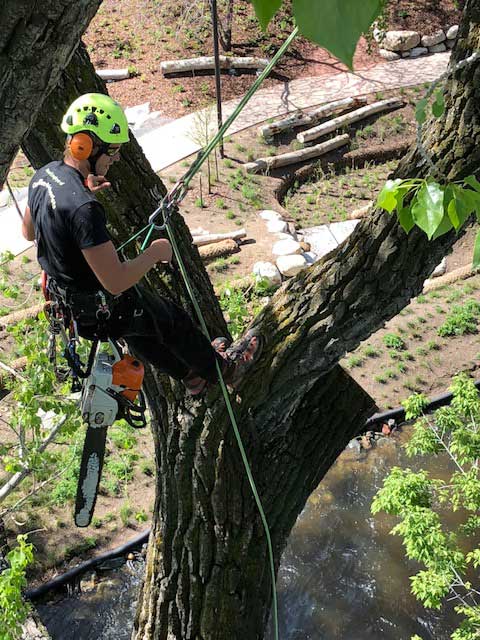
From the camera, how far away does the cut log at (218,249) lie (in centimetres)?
931

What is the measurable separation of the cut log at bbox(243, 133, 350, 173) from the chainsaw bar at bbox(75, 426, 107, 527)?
8077 mm

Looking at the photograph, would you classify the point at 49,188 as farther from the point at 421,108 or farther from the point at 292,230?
the point at 292,230

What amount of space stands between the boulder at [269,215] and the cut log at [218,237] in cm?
62

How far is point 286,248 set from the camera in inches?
372

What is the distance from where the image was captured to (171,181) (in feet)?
35.0

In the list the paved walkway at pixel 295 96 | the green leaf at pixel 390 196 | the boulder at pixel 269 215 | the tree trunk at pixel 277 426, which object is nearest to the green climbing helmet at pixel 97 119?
the tree trunk at pixel 277 426

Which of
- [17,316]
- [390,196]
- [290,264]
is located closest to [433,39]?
[290,264]

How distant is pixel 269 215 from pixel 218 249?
120 centimetres

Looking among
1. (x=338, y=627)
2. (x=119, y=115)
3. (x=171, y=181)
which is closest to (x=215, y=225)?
(x=171, y=181)

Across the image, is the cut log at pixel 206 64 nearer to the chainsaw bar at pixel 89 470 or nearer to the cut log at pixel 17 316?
the cut log at pixel 17 316

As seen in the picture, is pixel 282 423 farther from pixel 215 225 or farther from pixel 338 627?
pixel 215 225

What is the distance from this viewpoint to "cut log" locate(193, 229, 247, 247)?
31.2 ft

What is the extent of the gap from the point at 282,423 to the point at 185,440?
47cm

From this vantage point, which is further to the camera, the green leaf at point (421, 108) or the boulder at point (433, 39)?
the boulder at point (433, 39)
